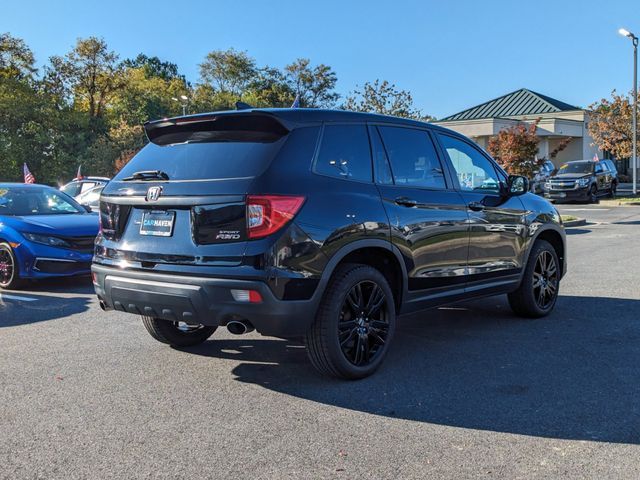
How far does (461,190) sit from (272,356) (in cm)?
212

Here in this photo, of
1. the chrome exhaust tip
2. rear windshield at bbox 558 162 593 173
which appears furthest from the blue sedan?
rear windshield at bbox 558 162 593 173

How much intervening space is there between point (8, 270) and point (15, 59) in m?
47.7

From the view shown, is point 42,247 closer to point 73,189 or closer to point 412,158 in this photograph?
point 412,158

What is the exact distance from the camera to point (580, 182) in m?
28.2

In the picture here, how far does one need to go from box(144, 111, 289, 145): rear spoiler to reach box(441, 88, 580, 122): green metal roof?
160 feet

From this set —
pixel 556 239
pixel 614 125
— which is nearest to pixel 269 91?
pixel 614 125

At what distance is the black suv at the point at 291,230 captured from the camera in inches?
158

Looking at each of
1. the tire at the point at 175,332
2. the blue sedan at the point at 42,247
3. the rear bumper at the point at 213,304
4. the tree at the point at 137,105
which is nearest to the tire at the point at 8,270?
the blue sedan at the point at 42,247

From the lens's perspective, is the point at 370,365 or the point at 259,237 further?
the point at 370,365

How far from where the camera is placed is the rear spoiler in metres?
4.27

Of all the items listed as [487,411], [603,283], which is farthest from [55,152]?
[487,411]

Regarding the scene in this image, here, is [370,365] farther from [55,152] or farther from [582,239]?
[55,152]

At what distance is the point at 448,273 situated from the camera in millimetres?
5309

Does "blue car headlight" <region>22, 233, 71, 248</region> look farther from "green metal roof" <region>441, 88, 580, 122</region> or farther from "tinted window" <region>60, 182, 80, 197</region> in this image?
"green metal roof" <region>441, 88, 580, 122</region>
